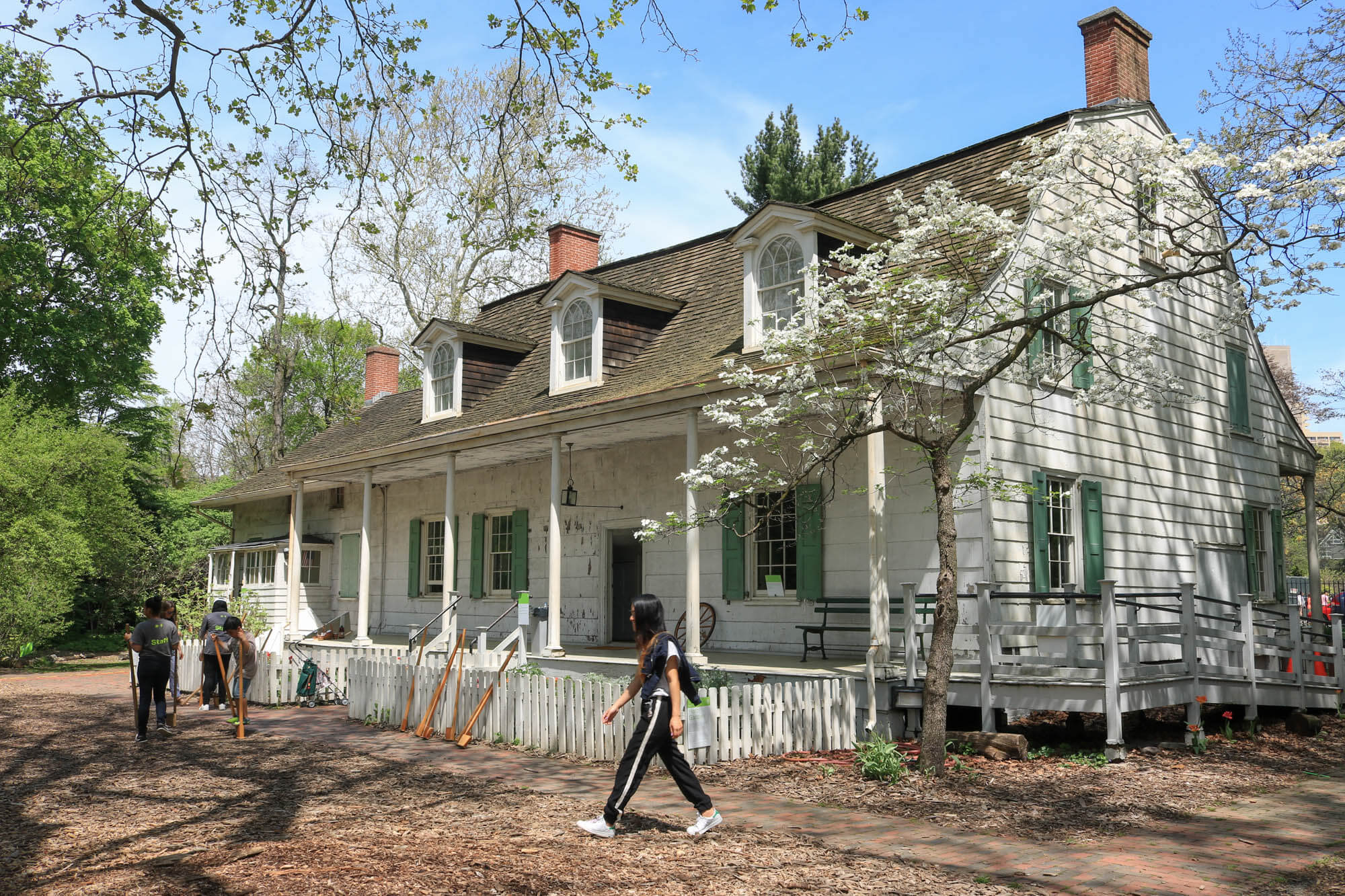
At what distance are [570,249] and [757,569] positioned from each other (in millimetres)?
10016

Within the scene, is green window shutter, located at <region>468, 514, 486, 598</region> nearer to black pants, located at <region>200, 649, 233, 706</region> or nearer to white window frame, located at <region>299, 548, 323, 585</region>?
black pants, located at <region>200, 649, 233, 706</region>

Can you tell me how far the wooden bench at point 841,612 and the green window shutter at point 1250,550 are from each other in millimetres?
7984

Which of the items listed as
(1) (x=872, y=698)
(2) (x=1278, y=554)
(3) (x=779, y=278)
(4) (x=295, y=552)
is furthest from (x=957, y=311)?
(4) (x=295, y=552)

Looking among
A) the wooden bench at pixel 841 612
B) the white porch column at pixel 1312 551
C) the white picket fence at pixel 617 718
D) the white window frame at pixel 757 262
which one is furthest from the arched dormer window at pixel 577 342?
the white porch column at pixel 1312 551

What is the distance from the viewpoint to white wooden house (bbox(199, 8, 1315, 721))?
12844 mm

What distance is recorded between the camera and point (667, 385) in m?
13.5

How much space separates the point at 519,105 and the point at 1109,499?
33.8 ft

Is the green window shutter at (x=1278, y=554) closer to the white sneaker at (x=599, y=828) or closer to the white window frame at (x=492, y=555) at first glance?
the white window frame at (x=492, y=555)

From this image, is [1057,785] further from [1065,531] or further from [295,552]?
[295,552]

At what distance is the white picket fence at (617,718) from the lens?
957 cm

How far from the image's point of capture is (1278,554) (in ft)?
57.7

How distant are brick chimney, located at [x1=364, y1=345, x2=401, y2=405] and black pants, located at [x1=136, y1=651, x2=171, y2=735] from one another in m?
17.7

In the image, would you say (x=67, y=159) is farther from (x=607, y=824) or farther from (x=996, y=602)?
(x=996, y=602)

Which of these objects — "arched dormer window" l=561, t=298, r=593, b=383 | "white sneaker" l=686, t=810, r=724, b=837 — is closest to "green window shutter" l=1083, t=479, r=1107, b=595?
"arched dormer window" l=561, t=298, r=593, b=383
